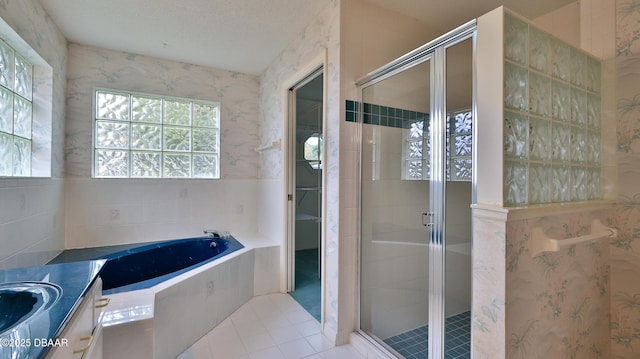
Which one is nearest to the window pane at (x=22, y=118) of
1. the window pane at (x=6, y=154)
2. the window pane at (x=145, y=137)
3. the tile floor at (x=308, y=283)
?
the window pane at (x=6, y=154)

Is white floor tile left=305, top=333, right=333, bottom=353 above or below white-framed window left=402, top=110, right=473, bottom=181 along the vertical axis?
below

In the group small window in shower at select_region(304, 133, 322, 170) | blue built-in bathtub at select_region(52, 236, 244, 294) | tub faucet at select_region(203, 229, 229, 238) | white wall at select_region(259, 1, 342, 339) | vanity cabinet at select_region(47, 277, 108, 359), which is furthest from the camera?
small window in shower at select_region(304, 133, 322, 170)

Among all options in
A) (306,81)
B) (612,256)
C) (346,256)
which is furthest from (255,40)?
(612,256)

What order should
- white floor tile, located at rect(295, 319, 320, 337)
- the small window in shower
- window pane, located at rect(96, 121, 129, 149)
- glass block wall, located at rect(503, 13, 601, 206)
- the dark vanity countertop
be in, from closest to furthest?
1. the dark vanity countertop
2. glass block wall, located at rect(503, 13, 601, 206)
3. white floor tile, located at rect(295, 319, 320, 337)
4. window pane, located at rect(96, 121, 129, 149)
5. the small window in shower

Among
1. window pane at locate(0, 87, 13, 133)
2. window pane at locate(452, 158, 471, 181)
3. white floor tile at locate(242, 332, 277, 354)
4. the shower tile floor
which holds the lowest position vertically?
white floor tile at locate(242, 332, 277, 354)

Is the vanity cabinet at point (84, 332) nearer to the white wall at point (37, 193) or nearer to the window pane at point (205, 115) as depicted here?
the white wall at point (37, 193)

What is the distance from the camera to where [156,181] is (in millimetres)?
2963

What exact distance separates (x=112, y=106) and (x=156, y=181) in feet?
2.82

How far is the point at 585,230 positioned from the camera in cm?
142

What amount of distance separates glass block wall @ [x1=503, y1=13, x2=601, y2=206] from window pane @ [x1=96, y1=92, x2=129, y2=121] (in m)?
3.28

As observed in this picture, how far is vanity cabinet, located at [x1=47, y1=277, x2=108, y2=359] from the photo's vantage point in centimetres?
70

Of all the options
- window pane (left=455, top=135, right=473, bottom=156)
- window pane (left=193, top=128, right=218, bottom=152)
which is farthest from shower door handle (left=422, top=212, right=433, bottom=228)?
window pane (left=193, top=128, right=218, bottom=152)

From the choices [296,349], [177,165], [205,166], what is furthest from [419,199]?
[177,165]

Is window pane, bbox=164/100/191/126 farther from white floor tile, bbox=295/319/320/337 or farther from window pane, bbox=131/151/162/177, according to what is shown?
white floor tile, bbox=295/319/320/337
